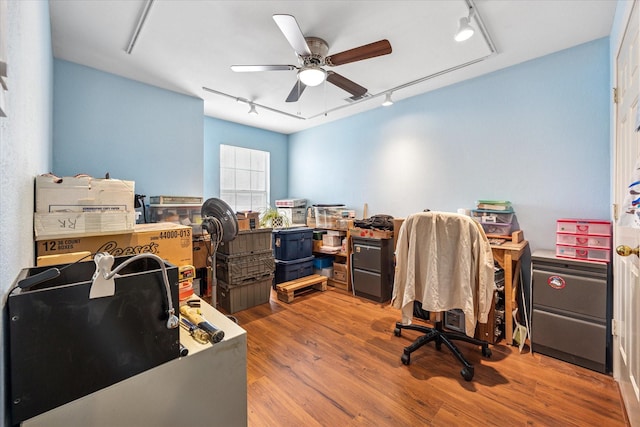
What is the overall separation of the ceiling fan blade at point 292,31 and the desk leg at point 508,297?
8.02 ft

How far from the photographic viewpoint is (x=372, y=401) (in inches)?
66.6

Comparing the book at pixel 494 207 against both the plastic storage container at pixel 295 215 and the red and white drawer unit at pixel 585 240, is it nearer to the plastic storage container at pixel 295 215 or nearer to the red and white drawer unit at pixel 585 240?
the red and white drawer unit at pixel 585 240

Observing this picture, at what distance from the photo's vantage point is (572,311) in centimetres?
207

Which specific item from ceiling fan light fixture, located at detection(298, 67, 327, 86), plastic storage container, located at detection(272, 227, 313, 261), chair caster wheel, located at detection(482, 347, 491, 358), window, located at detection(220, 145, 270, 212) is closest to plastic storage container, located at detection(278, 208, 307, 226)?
window, located at detection(220, 145, 270, 212)

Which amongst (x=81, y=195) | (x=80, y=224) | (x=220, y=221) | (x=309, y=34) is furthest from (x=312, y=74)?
(x=80, y=224)

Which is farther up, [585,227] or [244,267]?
[585,227]

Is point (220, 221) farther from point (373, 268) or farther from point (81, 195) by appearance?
point (373, 268)

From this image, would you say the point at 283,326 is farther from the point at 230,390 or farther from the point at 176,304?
the point at 176,304

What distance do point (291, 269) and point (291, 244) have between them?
343mm

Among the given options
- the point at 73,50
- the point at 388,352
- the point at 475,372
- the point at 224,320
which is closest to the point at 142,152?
the point at 73,50

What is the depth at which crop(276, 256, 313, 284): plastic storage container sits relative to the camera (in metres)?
3.61

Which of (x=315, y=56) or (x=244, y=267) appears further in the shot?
(x=244, y=267)

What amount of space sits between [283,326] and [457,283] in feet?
5.57

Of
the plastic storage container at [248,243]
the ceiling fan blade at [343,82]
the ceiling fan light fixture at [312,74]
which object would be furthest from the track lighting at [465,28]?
the plastic storage container at [248,243]
